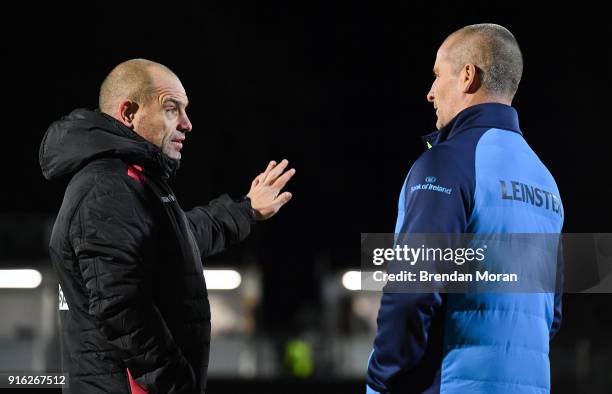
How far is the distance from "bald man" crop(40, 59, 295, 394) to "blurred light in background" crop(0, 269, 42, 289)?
1101cm

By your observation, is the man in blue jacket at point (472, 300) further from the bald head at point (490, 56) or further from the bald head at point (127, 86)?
the bald head at point (127, 86)

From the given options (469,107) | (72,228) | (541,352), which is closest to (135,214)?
(72,228)

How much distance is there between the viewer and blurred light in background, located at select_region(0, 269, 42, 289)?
13023 mm

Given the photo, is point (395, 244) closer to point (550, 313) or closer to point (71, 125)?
point (550, 313)

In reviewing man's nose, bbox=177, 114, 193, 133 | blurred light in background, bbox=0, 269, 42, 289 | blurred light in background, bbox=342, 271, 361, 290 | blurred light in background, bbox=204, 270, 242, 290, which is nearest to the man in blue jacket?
man's nose, bbox=177, 114, 193, 133

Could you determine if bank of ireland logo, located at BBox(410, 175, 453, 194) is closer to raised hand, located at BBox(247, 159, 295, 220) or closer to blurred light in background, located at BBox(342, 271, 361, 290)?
raised hand, located at BBox(247, 159, 295, 220)

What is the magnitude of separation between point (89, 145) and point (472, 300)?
1.14 m

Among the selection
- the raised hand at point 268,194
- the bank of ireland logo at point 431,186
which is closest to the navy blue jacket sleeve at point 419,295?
the bank of ireland logo at point 431,186

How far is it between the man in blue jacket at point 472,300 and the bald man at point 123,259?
621mm

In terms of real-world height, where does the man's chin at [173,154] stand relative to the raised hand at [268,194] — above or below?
below

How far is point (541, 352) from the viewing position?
6.88 feet

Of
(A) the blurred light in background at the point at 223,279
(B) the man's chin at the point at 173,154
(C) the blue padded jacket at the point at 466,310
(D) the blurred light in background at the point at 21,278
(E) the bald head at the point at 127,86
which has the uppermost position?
(A) the blurred light in background at the point at 223,279

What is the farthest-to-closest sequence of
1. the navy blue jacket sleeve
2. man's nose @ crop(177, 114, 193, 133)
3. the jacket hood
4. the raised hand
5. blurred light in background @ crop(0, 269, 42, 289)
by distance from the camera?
blurred light in background @ crop(0, 269, 42, 289)
the raised hand
man's nose @ crop(177, 114, 193, 133)
the jacket hood
the navy blue jacket sleeve

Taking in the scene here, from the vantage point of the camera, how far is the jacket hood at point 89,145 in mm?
2412
